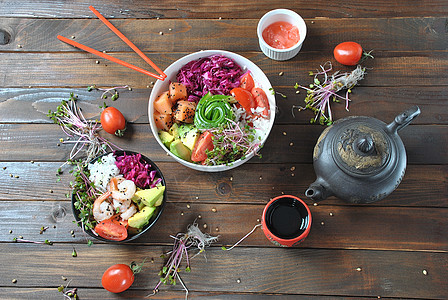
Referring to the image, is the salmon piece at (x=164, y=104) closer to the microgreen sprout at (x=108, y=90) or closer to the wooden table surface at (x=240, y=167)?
the wooden table surface at (x=240, y=167)

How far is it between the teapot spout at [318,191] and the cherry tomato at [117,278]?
86 centimetres

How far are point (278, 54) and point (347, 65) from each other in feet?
1.17

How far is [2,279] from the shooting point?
1771mm

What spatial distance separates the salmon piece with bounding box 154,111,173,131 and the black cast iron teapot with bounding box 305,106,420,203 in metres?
0.68

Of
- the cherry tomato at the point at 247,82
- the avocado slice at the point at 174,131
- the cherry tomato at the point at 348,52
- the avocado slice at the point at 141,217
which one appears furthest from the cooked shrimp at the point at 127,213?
the cherry tomato at the point at 348,52

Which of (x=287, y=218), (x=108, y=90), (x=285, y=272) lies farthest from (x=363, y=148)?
(x=108, y=90)

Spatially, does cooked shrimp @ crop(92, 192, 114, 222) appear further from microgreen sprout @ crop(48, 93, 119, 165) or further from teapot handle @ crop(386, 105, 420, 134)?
teapot handle @ crop(386, 105, 420, 134)

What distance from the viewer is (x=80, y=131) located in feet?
6.12

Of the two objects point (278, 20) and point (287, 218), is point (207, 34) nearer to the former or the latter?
point (278, 20)

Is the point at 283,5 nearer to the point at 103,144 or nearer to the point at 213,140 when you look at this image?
the point at 213,140

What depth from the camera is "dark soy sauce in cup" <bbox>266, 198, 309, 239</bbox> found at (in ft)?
5.29

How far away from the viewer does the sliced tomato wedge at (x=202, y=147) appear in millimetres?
1641

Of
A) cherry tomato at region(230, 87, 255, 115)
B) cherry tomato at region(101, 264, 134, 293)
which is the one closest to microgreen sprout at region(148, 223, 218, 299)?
cherry tomato at region(101, 264, 134, 293)

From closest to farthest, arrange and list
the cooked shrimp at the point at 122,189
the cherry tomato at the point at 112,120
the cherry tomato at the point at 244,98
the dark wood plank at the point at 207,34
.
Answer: the cooked shrimp at the point at 122,189 < the cherry tomato at the point at 244,98 < the cherry tomato at the point at 112,120 < the dark wood plank at the point at 207,34
